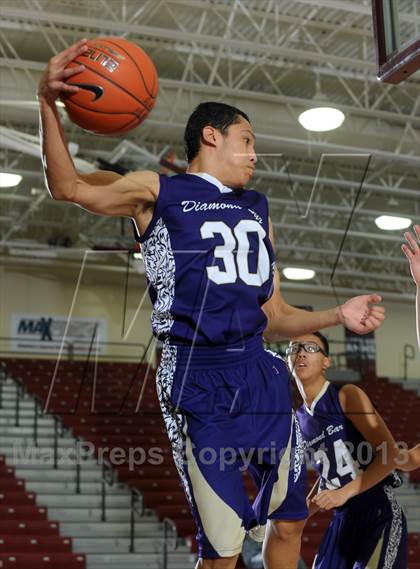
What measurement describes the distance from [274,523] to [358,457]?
4.33 ft

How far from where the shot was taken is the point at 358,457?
426 cm

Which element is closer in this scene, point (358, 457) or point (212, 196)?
point (212, 196)

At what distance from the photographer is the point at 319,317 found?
301 cm

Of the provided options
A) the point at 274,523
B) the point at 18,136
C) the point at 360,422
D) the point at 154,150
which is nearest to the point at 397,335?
the point at 154,150

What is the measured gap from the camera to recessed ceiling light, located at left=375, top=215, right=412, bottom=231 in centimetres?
1578

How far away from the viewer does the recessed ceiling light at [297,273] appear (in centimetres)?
1924

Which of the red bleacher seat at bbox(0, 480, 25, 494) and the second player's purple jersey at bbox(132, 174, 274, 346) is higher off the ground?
the second player's purple jersey at bbox(132, 174, 274, 346)

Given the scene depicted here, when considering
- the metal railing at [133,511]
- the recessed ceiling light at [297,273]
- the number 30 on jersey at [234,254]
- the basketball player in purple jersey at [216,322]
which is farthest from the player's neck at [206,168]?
the recessed ceiling light at [297,273]

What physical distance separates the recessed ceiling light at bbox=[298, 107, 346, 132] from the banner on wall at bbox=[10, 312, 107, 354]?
9.41 meters

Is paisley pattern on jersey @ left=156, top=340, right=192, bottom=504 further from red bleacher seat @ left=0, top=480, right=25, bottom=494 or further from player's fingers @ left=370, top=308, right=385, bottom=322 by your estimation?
red bleacher seat @ left=0, top=480, right=25, bottom=494

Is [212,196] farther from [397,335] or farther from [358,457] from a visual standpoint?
[397,335]

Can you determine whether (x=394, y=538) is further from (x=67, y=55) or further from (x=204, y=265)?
(x=67, y=55)

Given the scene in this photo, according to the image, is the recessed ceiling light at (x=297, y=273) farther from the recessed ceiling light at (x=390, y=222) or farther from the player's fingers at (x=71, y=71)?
the player's fingers at (x=71, y=71)

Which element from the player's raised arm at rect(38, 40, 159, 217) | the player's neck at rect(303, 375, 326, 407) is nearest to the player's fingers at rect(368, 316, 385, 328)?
the player's raised arm at rect(38, 40, 159, 217)
